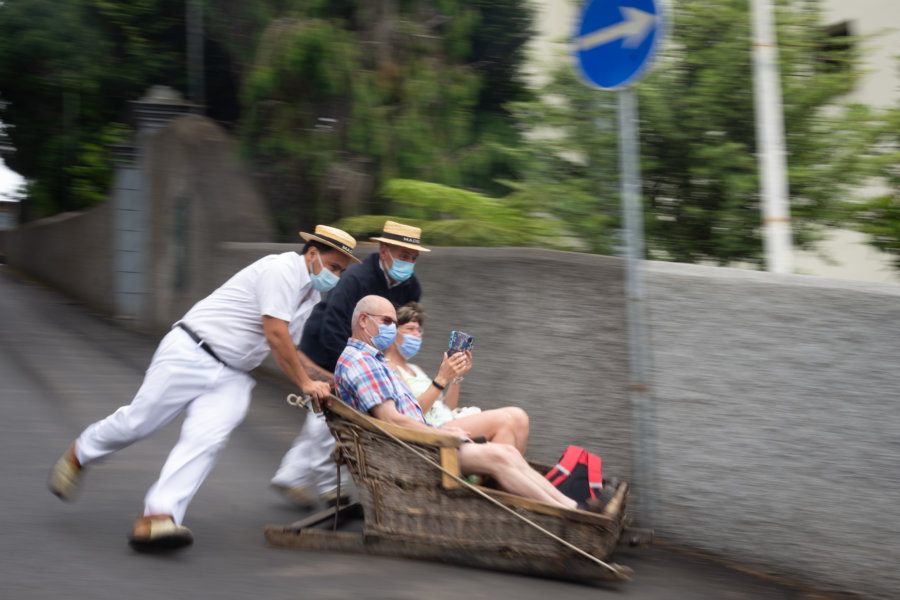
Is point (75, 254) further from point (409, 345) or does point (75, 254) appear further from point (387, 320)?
point (387, 320)

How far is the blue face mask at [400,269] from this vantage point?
6.33 meters

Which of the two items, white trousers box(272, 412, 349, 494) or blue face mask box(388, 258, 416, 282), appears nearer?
white trousers box(272, 412, 349, 494)

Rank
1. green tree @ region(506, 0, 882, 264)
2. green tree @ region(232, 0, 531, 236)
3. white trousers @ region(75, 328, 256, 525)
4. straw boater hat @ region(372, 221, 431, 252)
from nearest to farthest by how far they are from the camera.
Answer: white trousers @ region(75, 328, 256, 525)
straw boater hat @ region(372, 221, 431, 252)
green tree @ region(506, 0, 882, 264)
green tree @ region(232, 0, 531, 236)

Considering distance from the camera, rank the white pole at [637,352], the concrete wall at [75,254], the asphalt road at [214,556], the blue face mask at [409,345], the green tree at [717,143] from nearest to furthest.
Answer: the asphalt road at [214,556], the white pole at [637,352], the blue face mask at [409,345], the green tree at [717,143], the concrete wall at [75,254]

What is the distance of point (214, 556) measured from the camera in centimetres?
505

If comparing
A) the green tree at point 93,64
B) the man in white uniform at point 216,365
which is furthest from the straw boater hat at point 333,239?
the green tree at point 93,64

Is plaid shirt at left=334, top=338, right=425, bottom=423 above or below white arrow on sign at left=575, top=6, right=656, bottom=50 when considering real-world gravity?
below

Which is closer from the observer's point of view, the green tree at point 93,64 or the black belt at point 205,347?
the black belt at point 205,347

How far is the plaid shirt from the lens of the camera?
520 cm

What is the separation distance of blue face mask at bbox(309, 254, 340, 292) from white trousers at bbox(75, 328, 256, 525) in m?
0.64

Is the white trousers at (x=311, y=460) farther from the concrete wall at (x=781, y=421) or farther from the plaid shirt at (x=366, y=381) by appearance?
the concrete wall at (x=781, y=421)

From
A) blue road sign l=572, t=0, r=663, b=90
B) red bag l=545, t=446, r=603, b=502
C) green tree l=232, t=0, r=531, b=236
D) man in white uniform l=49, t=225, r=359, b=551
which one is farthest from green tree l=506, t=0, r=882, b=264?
man in white uniform l=49, t=225, r=359, b=551

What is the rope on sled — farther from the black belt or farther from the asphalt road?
the black belt

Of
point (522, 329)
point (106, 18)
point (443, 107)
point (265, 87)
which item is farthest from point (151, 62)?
point (522, 329)
